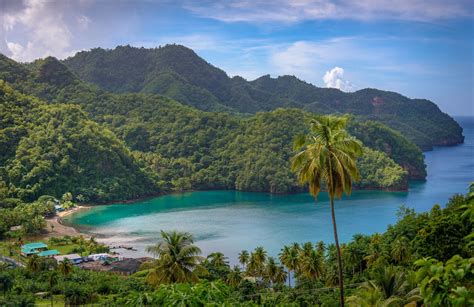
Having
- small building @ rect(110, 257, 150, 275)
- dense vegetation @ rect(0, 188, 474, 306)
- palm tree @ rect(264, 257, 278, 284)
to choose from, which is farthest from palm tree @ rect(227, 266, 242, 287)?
small building @ rect(110, 257, 150, 275)

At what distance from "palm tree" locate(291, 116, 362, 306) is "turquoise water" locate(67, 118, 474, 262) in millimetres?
36100

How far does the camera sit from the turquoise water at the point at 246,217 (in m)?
56.6

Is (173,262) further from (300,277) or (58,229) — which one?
(58,229)

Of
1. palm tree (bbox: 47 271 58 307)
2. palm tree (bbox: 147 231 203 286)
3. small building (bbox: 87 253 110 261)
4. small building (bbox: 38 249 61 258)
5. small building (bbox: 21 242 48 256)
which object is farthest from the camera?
small building (bbox: 21 242 48 256)

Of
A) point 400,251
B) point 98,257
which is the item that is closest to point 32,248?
point 98,257

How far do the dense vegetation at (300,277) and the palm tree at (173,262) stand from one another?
0.12 ft

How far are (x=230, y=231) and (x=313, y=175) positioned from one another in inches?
1878

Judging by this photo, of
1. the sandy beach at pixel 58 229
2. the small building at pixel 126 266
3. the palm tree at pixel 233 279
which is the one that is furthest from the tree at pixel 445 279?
the sandy beach at pixel 58 229

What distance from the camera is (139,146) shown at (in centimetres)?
10962

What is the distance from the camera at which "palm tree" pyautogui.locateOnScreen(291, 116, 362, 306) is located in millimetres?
13594

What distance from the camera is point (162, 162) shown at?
322 feet

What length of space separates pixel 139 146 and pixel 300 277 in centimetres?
8051

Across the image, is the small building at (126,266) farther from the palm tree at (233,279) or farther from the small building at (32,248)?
the palm tree at (233,279)

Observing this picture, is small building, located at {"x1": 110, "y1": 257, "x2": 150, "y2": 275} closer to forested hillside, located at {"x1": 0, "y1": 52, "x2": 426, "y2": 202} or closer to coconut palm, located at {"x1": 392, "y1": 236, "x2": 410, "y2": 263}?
coconut palm, located at {"x1": 392, "y1": 236, "x2": 410, "y2": 263}
